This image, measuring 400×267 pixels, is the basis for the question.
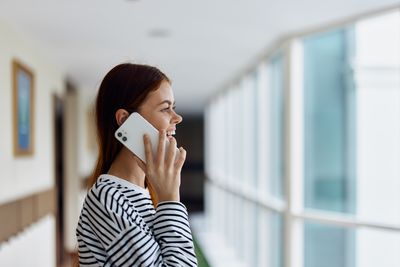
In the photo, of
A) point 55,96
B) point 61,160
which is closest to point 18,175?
point 55,96

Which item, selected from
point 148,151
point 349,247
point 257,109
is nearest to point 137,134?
point 148,151

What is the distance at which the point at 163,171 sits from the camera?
3.36 ft

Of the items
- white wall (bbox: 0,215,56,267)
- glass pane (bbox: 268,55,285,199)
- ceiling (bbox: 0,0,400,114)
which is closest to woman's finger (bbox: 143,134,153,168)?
ceiling (bbox: 0,0,400,114)

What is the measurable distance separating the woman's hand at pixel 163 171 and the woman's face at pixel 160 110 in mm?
53

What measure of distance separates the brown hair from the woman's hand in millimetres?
94

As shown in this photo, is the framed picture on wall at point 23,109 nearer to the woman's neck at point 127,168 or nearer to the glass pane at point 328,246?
the glass pane at point 328,246

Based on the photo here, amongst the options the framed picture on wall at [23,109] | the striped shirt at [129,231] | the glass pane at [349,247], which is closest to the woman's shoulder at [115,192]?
the striped shirt at [129,231]

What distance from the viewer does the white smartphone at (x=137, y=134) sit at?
104cm

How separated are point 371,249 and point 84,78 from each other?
452 centimetres

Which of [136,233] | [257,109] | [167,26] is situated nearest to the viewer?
[136,233]

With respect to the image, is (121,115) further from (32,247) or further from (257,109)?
(257,109)

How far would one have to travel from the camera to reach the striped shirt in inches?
38.0

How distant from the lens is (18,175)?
12.5ft

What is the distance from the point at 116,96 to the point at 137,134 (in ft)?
0.35
